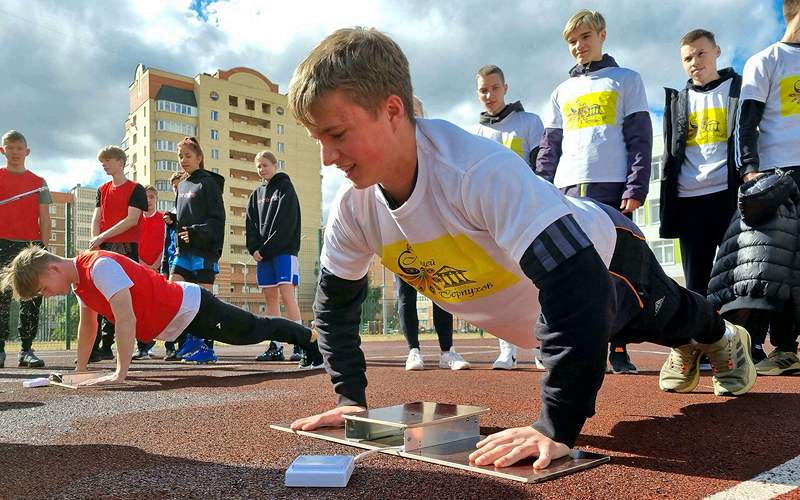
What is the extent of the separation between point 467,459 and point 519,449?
0.63ft

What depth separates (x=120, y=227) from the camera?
6.11 metres

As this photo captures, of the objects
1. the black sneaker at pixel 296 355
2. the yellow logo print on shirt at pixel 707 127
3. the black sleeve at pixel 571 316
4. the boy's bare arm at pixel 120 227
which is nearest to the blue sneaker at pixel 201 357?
the black sneaker at pixel 296 355

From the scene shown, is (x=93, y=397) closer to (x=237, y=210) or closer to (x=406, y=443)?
(x=406, y=443)

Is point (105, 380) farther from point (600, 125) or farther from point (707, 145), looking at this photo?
point (707, 145)

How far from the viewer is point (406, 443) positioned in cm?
200

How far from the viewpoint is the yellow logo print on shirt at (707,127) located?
451 centimetres

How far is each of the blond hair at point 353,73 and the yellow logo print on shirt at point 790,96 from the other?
10.8 feet

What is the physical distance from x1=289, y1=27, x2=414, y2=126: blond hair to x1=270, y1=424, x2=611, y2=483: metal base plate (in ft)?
3.39

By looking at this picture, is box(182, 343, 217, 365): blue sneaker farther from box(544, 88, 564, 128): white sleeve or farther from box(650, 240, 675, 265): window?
box(650, 240, 675, 265): window

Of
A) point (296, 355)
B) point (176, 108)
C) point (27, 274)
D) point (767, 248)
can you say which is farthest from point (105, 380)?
point (176, 108)

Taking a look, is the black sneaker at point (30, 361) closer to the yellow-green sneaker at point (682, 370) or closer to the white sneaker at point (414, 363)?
the white sneaker at point (414, 363)

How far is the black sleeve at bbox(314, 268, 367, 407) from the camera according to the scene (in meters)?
2.52

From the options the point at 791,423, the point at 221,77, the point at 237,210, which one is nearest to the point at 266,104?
the point at 221,77

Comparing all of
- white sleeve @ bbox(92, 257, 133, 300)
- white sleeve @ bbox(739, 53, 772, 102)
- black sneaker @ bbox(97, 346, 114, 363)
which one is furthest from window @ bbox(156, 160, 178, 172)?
white sleeve @ bbox(739, 53, 772, 102)
